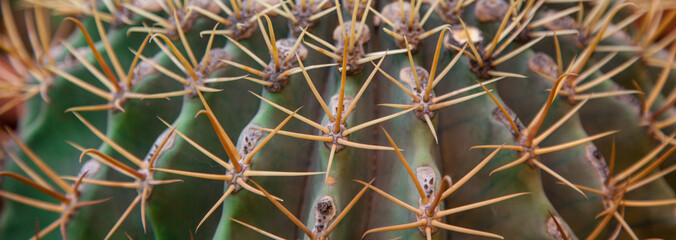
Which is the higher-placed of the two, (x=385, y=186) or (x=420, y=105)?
(x=420, y=105)

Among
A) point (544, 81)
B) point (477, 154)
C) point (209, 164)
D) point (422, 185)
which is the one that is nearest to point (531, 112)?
point (544, 81)

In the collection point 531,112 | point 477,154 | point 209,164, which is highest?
point 531,112

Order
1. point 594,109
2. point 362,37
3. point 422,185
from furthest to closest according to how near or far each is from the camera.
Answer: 1. point 594,109
2. point 362,37
3. point 422,185

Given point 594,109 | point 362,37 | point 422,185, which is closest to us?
point 422,185

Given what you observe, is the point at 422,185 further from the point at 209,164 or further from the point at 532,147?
the point at 209,164

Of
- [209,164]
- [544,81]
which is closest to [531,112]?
[544,81]

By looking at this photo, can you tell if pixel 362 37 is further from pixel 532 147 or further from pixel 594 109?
pixel 594 109

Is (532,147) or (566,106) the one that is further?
(566,106)
